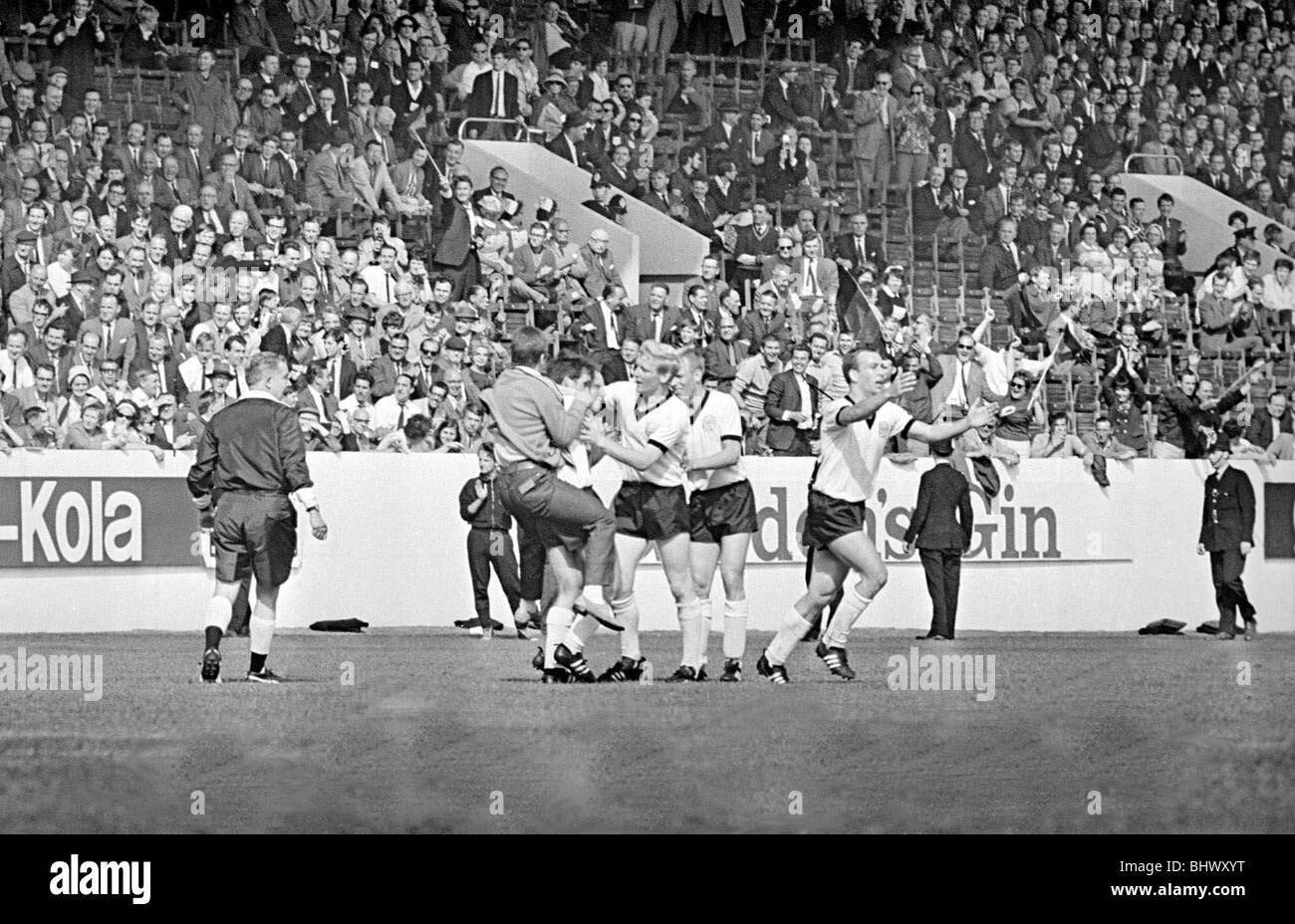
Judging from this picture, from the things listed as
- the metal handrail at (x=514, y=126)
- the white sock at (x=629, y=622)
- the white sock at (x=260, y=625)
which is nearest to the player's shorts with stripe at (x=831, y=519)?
the white sock at (x=629, y=622)

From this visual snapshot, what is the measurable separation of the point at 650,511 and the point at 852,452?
2.96 ft

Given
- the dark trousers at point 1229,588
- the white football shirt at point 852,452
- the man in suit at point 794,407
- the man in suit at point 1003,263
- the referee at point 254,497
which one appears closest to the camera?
the referee at point 254,497

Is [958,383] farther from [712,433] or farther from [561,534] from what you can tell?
[561,534]

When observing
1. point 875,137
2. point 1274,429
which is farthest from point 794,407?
point 1274,429

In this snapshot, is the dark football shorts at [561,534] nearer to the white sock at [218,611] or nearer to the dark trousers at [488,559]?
the white sock at [218,611]

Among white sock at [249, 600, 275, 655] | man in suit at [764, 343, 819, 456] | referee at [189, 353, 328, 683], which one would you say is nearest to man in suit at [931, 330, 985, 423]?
man in suit at [764, 343, 819, 456]

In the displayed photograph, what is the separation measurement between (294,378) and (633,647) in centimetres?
241

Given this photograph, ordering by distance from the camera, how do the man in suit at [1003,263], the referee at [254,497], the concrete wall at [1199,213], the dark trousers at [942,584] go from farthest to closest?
the concrete wall at [1199,213] → the man in suit at [1003,263] → the dark trousers at [942,584] → the referee at [254,497]

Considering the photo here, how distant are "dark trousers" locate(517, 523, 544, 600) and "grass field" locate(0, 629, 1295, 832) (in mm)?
733

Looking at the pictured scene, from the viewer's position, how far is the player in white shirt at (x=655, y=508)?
29.1ft

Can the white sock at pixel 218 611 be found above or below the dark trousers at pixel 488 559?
below

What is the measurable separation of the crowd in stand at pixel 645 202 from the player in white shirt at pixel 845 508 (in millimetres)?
1239

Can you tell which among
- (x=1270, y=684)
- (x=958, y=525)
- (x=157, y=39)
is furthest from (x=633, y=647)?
(x=157, y=39)

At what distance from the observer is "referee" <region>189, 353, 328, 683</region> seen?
874 cm
